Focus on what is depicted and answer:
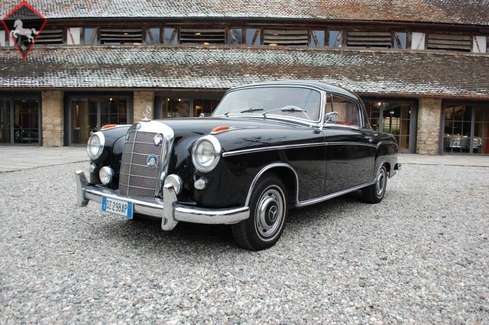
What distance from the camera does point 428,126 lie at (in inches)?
625

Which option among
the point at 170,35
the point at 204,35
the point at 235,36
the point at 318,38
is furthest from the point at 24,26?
the point at 318,38

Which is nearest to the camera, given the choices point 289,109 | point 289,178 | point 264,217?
point 264,217

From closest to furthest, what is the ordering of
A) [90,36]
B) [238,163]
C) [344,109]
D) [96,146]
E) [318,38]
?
[238,163] < [96,146] < [344,109] < [318,38] < [90,36]

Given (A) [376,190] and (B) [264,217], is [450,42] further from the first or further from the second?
(B) [264,217]

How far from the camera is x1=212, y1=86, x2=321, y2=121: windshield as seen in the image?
3.91 meters

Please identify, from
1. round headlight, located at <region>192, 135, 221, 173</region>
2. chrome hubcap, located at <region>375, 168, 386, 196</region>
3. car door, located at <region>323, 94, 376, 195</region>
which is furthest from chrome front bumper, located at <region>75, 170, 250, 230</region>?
chrome hubcap, located at <region>375, 168, 386, 196</region>

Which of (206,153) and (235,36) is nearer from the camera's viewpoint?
(206,153)

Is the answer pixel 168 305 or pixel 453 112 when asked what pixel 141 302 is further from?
pixel 453 112

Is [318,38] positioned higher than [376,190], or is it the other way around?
[318,38]

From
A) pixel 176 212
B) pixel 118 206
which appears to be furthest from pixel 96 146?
pixel 176 212

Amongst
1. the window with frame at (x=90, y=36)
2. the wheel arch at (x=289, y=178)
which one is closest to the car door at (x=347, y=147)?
the wheel arch at (x=289, y=178)

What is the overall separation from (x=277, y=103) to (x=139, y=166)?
181 cm

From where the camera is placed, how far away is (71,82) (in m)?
15.2

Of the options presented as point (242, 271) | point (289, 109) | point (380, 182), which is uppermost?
point (289, 109)
